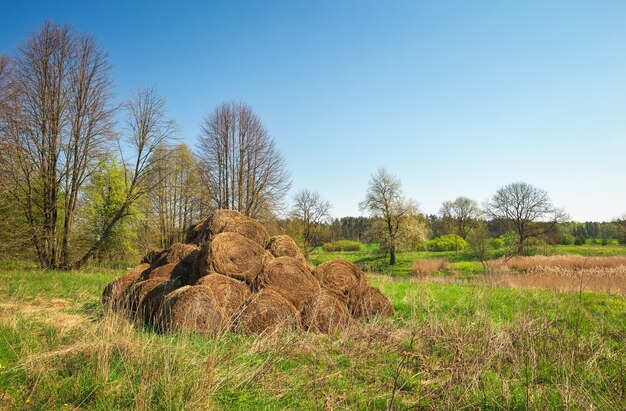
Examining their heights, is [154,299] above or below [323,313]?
above

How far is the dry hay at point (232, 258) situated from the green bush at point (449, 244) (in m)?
45.2

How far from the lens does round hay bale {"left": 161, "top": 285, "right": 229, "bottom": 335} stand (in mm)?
6211

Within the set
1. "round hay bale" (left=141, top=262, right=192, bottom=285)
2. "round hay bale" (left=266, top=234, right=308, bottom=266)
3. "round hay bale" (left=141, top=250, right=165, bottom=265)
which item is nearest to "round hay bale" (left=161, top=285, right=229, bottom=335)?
"round hay bale" (left=141, top=262, right=192, bottom=285)

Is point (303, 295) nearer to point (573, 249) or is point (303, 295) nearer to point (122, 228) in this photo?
point (122, 228)

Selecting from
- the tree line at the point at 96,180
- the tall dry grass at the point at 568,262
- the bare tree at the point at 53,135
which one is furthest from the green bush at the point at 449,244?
the bare tree at the point at 53,135

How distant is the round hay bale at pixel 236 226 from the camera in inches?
357

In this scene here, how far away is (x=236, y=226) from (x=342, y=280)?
9.45ft

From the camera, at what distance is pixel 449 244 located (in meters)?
51.1

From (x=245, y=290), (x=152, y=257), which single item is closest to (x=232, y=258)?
(x=245, y=290)

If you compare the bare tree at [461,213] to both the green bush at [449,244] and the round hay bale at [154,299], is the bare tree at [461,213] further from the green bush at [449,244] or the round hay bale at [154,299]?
the round hay bale at [154,299]

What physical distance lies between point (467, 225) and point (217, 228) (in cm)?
6291

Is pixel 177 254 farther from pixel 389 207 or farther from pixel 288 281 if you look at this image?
pixel 389 207

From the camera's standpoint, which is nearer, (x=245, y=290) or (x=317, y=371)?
(x=317, y=371)

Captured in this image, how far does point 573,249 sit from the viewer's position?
137 feet
